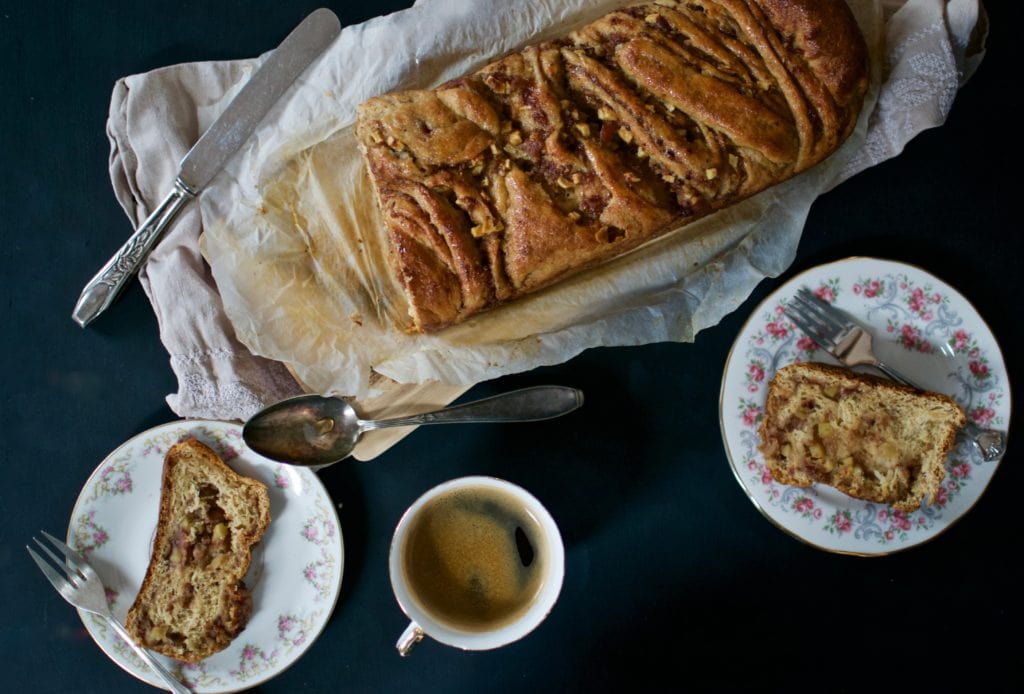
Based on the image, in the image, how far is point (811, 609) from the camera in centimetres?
241

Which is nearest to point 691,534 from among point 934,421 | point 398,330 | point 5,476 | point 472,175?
point 934,421

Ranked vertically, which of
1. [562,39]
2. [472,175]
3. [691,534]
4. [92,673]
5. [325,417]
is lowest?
[691,534]

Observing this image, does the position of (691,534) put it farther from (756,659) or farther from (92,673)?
(92,673)

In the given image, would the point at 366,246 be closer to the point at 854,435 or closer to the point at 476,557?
the point at 476,557

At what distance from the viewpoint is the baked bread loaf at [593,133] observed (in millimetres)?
Result: 1962

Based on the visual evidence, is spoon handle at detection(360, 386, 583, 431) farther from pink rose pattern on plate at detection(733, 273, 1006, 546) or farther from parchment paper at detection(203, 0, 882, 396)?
pink rose pattern on plate at detection(733, 273, 1006, 546)

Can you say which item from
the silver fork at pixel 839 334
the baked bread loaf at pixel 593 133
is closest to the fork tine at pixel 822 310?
the silver fork at pixel 839 334

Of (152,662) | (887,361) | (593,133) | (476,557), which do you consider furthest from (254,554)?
(887,361)

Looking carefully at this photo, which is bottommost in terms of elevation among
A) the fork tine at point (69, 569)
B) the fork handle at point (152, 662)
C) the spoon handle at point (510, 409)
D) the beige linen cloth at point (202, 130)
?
the fork handle at point (152, 662)

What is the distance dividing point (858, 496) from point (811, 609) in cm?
46

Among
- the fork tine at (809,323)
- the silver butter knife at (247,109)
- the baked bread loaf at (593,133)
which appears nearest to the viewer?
the baked bread loaf at (593,133)

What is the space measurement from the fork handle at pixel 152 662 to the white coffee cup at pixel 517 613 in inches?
29.8

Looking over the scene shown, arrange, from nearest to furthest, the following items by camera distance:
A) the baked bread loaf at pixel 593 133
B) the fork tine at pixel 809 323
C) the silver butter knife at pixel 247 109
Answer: the baked bread loaf at pixel 593 133, the silver butter knife at pixel 247 109, the fork tine at pixel 809 323

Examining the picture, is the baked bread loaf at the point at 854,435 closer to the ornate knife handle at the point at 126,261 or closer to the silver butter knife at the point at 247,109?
the silver butter knife at the point at 247,109
